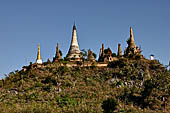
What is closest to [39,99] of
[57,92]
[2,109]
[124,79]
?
[57,92]

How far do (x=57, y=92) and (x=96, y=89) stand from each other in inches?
149

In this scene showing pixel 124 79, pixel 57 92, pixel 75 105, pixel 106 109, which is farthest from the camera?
pixel 124 79

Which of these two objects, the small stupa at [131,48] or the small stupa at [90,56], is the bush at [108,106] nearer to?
the small stupa at [90,56]

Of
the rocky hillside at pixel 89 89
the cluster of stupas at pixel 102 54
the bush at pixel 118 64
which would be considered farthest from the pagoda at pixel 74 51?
the bush at pixel 118 64

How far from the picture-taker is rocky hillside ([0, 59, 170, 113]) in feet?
102

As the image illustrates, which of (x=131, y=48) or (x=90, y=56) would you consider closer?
(x=90, y=56)

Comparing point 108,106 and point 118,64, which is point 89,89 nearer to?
point 118,64

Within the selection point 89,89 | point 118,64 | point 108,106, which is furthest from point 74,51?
point 108,106

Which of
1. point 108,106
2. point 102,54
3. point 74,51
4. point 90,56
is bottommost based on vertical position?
point 108,106

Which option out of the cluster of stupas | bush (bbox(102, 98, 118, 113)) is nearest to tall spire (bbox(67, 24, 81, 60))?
the cluster of stupas

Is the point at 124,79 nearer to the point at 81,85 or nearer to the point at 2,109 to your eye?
the point at 81,85

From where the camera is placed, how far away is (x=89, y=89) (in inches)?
1435

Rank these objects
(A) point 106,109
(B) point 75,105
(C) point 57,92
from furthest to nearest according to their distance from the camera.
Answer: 1. (C) point 57,92
2. (B) point 75,105
3. (A) point 106,109

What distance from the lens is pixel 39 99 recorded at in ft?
109
